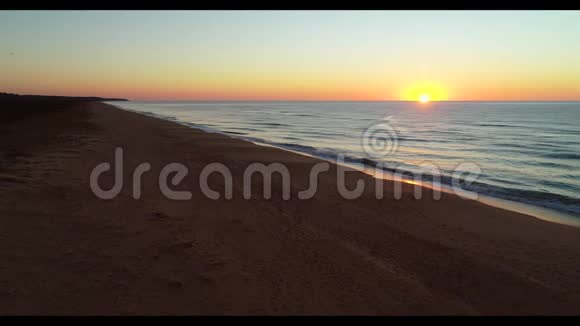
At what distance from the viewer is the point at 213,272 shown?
4.95 metres

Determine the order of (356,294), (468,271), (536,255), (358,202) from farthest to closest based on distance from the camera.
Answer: (358,202) → (536,255) → (468,271) → (356,294)

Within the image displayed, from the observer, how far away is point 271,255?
5613mm

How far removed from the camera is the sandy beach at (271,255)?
4262 mm

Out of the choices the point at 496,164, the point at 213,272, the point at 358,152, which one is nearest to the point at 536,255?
the point at 213,272

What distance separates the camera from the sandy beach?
4.26 metres
